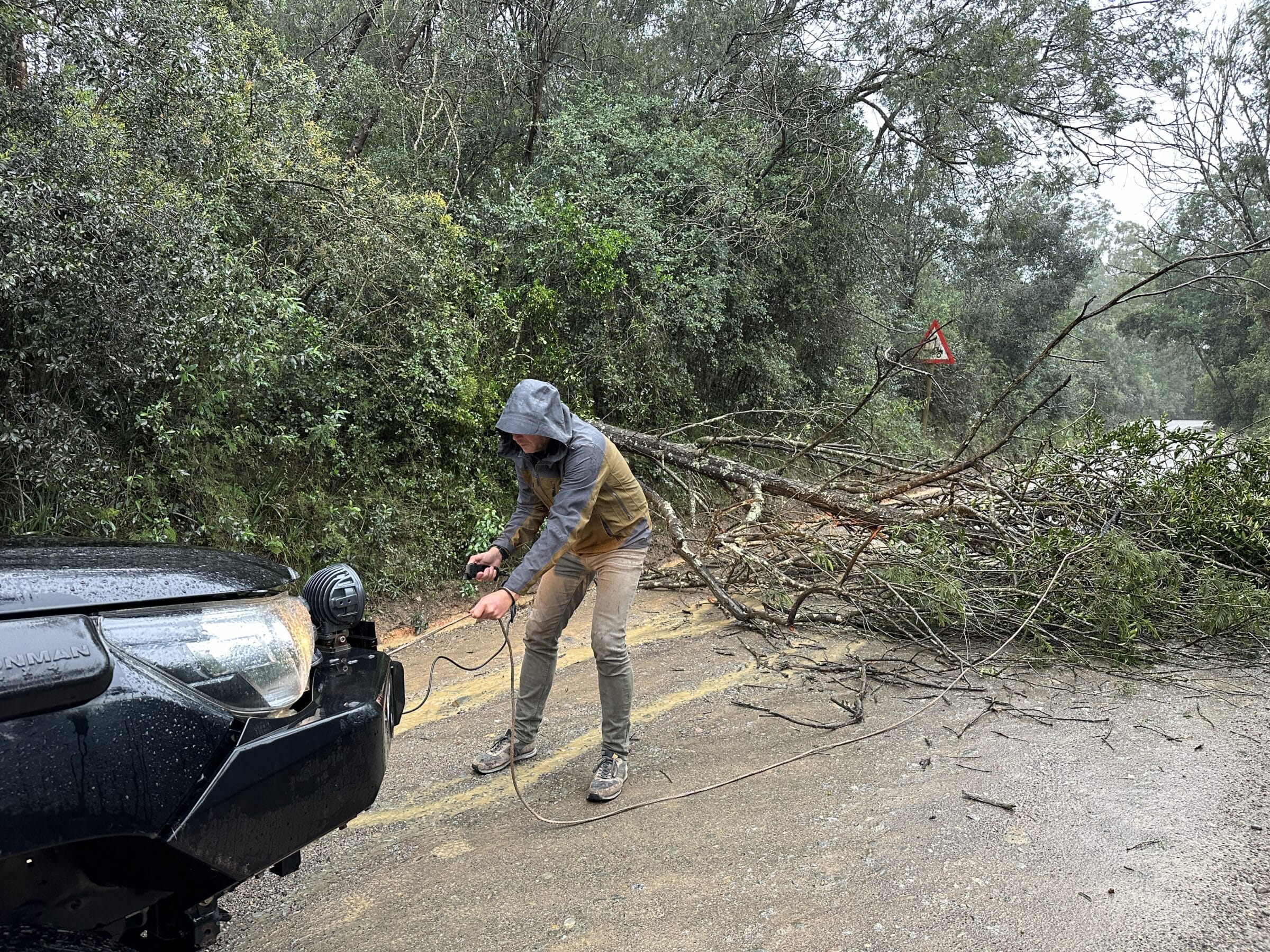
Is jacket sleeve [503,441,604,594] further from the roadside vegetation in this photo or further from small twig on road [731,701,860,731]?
the roadside vegetation

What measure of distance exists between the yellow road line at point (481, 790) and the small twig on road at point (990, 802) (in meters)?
1.69

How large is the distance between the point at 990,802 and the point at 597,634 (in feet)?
5.80

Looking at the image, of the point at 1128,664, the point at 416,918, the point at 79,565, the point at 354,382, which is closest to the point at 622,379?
the point at 354,382

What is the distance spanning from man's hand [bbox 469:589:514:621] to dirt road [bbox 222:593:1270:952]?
90 cm

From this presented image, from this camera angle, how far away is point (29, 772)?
1.41 meters

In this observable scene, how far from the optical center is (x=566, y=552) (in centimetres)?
410

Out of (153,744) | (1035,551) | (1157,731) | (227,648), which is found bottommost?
(1157,731)

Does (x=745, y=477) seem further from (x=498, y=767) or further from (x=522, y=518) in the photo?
(x=498, y=767)

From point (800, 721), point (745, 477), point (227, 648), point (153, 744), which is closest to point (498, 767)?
→ point (800, 721)

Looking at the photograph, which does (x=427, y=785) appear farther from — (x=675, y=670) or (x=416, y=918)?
(x=675, y=670)

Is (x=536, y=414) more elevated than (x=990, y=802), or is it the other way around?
(x=536, y=414)

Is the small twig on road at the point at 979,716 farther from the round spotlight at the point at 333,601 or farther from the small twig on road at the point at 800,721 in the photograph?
the round spotlight at the point at 333,601

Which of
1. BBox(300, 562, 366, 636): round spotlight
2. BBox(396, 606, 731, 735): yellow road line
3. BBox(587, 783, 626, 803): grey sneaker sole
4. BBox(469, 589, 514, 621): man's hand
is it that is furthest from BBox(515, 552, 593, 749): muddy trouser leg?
BBox(300, 562, 366, 636): round spotlight

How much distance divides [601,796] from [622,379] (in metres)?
6.38
